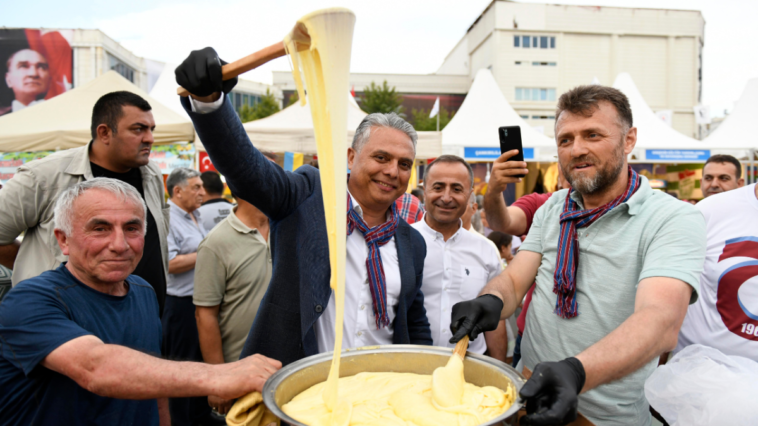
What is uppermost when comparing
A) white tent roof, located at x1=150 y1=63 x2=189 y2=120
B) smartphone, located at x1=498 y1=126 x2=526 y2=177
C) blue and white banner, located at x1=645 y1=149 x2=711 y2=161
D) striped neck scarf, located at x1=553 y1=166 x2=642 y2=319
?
white tent roof, located at x1=150 y1=63 x2=189 y2=120

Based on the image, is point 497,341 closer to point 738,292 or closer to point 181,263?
point 738,292

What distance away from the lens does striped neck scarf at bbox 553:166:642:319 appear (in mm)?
1700

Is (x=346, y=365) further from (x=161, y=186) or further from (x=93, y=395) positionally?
(x=161, y=186)

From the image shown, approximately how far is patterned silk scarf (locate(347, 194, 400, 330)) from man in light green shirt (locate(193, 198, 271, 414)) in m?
1.18

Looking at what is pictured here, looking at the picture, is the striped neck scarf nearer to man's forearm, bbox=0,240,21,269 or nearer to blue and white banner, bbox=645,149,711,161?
man's forearm, bbox=0,240,21,269

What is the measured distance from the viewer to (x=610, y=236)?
1676mm

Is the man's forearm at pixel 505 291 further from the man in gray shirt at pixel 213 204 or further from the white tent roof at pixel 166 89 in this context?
the white tent roof at pixel 166 89

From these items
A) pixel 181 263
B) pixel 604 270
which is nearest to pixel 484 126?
pixel 181 263

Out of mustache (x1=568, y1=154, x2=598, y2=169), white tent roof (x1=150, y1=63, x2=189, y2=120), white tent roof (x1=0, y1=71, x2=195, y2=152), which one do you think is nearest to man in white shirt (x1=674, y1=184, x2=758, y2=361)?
mustache (x1=568, y1=154, x2=598, y2=169)

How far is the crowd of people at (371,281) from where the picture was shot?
4.15ft

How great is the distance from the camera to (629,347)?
126 centimetres

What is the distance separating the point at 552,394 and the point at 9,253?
9.77 feet

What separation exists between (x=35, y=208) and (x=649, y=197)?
9.84 feet

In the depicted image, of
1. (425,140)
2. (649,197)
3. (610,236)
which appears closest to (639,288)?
(610,236)
